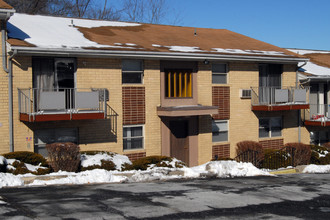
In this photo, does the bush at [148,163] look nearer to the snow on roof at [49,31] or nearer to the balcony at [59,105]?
the balcony at [59,105]

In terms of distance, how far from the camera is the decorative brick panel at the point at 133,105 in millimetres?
17219

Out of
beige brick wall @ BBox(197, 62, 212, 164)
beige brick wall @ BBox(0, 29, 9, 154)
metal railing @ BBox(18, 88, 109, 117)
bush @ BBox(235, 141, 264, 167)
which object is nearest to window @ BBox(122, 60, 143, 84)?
metal railing @ BBox(18, 88, 109, 117)

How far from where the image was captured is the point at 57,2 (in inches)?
1371

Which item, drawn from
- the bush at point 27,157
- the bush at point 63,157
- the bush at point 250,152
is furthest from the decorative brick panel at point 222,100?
the bush at point 27,157

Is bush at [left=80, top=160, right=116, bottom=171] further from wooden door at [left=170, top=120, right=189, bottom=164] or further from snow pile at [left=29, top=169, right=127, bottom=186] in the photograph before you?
wooden door at [left=170, top=120, right=189, bottom=164]

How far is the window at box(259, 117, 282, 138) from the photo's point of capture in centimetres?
2145

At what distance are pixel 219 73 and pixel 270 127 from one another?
442 centimetres

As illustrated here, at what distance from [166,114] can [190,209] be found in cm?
879

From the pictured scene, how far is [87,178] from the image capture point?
12742 millimetres

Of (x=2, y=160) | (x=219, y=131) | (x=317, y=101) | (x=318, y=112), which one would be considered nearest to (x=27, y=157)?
(x=2, y=160)

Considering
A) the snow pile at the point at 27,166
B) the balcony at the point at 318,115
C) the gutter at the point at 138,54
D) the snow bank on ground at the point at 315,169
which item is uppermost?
the gutter at the point at 138,54

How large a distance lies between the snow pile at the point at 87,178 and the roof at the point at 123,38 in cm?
498

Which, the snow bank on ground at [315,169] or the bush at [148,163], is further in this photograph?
the snow bank on ground at [315,169]

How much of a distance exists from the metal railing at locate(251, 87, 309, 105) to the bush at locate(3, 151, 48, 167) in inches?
446
